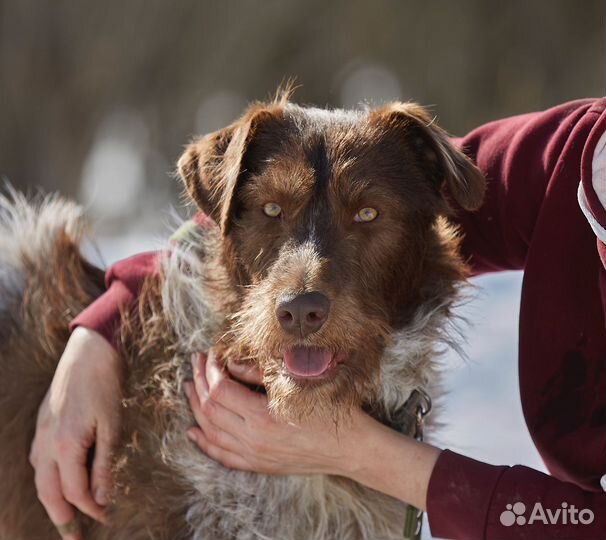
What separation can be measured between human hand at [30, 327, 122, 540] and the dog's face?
465mm

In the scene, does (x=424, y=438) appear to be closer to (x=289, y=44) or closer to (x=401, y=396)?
(x=401, y=396)

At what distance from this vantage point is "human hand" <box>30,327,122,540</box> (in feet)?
9.49

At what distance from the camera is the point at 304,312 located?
2.39 m

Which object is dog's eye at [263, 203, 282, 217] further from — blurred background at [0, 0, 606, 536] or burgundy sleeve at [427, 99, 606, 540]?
blurred background at [0, 0, 606, 536]

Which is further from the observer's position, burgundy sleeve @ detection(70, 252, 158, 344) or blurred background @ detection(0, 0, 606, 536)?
blurred background @ detection(0, 0, 606, 536)

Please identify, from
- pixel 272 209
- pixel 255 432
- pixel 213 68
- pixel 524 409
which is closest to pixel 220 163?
pixel 272 209

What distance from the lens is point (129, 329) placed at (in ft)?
10.0

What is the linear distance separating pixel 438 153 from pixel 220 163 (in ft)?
2.16

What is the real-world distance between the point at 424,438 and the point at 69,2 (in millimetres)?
10124

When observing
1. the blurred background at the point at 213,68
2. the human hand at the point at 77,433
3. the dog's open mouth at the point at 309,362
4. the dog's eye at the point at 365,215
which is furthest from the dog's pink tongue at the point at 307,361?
the blurred background at the point at 213,68

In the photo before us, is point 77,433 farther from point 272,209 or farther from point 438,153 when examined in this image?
point 438,153

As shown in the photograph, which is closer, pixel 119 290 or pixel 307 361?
pixel 307 361

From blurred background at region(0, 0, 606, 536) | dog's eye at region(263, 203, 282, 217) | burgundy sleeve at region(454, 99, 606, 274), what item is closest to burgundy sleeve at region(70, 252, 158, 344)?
dog's eye at region(263, 203, 282, 217)

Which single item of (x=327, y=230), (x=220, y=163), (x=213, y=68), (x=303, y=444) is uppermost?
(x=213, y=68)
